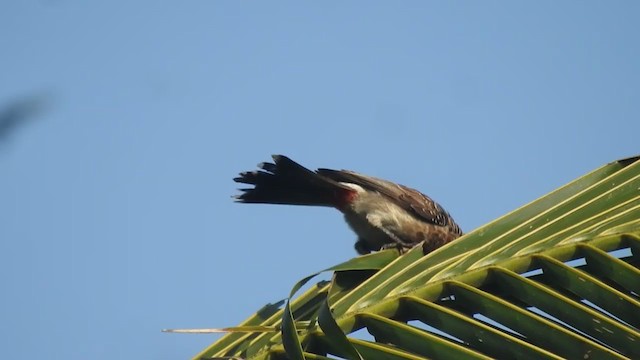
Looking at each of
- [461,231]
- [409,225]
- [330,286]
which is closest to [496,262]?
[330,286]

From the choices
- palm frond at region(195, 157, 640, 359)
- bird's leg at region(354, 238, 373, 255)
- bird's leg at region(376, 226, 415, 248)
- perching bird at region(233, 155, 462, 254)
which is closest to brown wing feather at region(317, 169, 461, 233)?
perching bird at region(233, 155, 462, 254)

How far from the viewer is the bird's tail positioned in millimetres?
6461

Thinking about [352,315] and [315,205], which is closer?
[352,315]

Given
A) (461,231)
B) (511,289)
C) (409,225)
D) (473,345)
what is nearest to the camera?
(473,345)

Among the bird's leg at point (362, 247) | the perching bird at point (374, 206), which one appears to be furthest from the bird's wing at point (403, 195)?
the bird's leg at point (362, 247)

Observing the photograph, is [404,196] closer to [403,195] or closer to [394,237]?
[403,195]

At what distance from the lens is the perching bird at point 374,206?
6.80m

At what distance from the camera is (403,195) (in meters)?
7.13

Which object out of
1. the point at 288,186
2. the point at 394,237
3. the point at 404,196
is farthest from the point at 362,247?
the point at 288,186

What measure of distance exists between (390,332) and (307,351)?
0.86 feet

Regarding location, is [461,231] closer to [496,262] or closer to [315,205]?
[315,205]

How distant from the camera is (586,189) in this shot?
3.45 meters

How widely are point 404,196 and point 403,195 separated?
0.01 meters

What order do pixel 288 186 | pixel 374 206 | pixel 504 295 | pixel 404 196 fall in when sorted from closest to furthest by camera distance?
pixel 504 295
pixel 288 186
pixel 374 206
pixel 404 196
